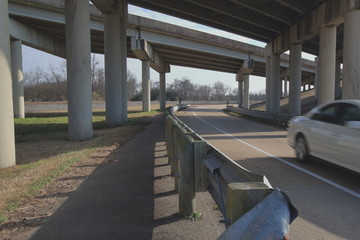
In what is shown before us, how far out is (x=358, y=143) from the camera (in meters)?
6.54

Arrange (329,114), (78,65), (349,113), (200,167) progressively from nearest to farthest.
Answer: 1. (200,167)
2. (349,113)
3. (329,114)
4. (78,65)

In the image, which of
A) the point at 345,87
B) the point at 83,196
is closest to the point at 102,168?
the point at 83,196

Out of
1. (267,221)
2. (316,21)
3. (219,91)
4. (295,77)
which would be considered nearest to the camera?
(267,221)

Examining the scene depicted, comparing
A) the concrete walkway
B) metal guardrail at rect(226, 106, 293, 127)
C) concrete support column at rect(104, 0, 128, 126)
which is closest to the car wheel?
the concrete walkway

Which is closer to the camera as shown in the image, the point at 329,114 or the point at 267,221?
the point at 267,221

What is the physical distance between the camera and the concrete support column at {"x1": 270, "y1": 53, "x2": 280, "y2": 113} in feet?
113

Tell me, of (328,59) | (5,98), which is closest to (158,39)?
(328,59)

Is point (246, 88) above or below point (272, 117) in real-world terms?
above

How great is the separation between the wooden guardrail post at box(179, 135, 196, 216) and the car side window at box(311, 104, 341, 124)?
439cm

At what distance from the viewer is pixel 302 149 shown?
355 inches

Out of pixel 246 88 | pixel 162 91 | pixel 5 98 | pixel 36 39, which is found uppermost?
pixel 36 39

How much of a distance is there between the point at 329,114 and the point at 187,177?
4.97m

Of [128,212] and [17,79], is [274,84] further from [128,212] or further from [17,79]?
[128,212]

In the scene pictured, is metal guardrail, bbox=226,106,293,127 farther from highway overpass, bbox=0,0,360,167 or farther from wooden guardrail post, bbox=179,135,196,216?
wooden guardrail post, bbox=179,135,196,216
